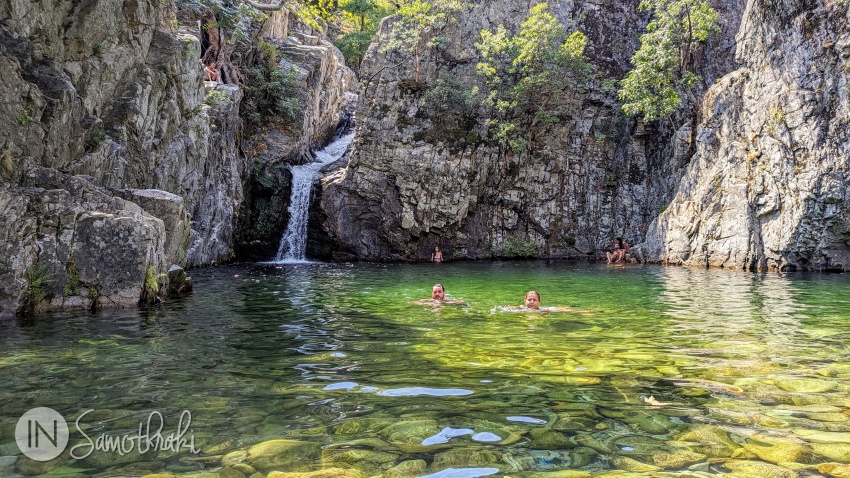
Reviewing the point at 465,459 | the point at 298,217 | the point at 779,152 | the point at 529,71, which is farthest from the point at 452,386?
the point at 529,71

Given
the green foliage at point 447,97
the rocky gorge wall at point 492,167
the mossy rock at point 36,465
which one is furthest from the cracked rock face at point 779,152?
the mossy rock at point 36,465

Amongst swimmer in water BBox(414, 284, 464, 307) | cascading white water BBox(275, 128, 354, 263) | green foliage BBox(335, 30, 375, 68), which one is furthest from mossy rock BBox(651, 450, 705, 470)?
green foliage BBox(335, 30, 375, 68)

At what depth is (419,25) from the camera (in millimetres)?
34250

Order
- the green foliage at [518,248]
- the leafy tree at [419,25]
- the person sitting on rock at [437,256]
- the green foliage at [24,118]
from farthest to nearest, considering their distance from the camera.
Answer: the green foliage at [518,248], the leafy tree at [419,25], the person sitting on rock at [437,256], the green foliage at [24,118]

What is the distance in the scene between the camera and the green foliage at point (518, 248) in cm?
3541

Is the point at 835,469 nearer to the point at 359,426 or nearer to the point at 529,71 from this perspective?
Result: the point at 359,426

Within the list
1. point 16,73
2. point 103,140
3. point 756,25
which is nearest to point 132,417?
point 16,73

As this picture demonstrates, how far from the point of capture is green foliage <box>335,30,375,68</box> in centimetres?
4997

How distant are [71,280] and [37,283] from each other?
66 cm

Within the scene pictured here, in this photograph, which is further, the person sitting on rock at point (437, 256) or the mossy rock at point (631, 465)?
the person sitting on rock at point (437, 256)

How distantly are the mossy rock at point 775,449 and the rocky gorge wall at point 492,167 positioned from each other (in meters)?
29.9

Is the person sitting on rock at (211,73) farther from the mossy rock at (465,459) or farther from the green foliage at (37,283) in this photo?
the mossy rock at (465,459)

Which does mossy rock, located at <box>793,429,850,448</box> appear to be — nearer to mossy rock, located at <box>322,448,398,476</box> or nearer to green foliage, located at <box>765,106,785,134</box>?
mossy rock, located at <box>322,448,398,476</box>

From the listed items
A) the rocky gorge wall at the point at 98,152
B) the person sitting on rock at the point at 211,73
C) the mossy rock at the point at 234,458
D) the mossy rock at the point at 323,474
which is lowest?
the mossy rock at the point at 234,458
